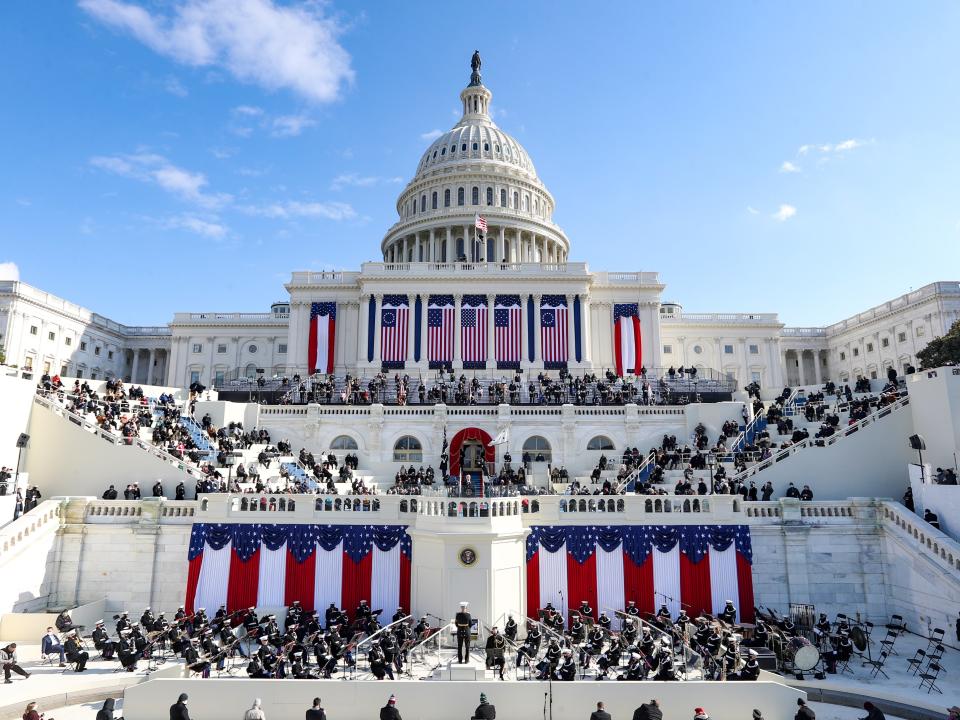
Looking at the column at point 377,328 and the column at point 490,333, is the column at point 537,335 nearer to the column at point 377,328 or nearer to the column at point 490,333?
the column at point 490,333

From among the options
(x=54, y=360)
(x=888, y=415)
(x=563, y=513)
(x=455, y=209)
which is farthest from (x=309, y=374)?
(x=888, y=415)

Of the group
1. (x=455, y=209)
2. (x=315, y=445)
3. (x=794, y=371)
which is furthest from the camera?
(x=794, y=371)

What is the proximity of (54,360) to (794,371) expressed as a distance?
94.5 metres

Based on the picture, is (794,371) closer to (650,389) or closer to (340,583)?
(650,389)

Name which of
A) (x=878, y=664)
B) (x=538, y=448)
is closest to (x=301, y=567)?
(x=878, y=664)

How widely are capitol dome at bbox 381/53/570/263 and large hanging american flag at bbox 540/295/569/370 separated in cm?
1770

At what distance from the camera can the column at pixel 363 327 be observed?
62000 millimetres

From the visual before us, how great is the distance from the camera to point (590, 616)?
23.6 metres

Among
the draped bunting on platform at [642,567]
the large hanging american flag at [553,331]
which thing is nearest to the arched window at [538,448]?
the large hanging american flag at [553,331]

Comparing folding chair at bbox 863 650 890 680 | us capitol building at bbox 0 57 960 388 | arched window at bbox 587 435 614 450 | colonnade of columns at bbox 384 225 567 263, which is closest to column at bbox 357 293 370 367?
us capitol building at bbox 0 57 960 388

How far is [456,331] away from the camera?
205ft

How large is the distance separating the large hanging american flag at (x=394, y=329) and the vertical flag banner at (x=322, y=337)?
633cm

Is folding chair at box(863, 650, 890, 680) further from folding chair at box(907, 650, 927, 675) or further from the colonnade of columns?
the colonnade of columns

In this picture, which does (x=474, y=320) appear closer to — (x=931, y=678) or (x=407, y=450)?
(x=407, y=450)
